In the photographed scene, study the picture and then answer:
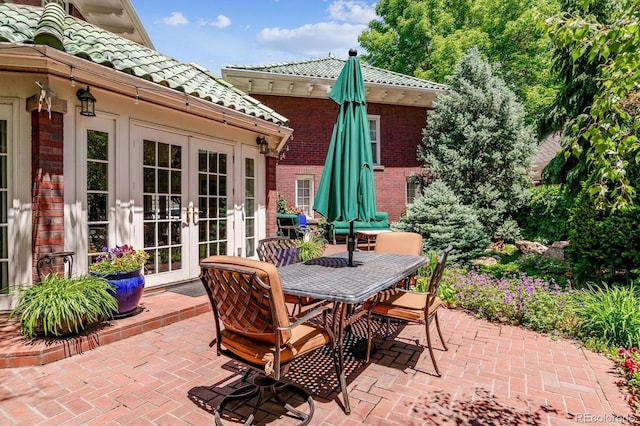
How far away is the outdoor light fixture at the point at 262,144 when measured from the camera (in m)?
7.10

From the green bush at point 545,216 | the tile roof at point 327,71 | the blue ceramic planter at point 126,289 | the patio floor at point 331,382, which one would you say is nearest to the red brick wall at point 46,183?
the blue ceramic planter at point 126,289

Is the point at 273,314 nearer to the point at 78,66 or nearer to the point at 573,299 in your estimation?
the point at 78,66

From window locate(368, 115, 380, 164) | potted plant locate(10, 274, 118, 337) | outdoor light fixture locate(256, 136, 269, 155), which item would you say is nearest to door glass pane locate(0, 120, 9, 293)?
potted plant locate(10, 274, 118, 337)

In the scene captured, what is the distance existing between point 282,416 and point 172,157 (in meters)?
4.31

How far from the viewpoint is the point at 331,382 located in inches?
119

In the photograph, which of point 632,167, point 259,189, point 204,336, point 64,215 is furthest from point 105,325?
point 632,167

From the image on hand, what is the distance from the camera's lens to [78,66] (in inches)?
151

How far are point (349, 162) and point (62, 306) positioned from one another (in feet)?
10.2

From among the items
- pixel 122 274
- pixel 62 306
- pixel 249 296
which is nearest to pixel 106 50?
pixel 122 274

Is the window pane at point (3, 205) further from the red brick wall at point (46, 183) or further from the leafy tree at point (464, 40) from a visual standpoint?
the leafy tree at point (464, 40)

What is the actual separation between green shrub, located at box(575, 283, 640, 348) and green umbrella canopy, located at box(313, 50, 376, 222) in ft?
9.23

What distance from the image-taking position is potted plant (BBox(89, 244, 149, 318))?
13.0 feet

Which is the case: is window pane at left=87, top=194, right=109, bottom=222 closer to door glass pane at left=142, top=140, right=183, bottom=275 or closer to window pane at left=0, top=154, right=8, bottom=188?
door glass pane at left=142, top=140, right=183, bottom=275

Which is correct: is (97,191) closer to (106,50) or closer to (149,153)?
(149,153)
